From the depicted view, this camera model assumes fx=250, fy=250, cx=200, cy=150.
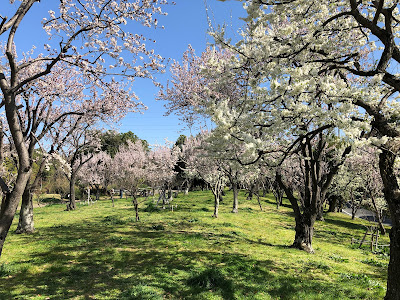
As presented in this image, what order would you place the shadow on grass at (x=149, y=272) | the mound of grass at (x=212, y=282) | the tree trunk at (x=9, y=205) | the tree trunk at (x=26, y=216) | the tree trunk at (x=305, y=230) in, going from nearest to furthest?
the tree trunk at (x=9, y=205)
the shadow on grass at (x=149, y=272)
the mound of grass at (x=212, y=282)
the tree trunk at (x=305, y=230)
the tree trunk at (x=26, y=216)

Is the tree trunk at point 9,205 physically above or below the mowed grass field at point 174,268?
above

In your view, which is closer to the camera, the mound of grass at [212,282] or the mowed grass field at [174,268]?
the mowed grass field at [174,268]

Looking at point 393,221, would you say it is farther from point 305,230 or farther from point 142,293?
point 142,293

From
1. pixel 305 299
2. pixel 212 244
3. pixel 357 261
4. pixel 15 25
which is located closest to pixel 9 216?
pixel 15 25

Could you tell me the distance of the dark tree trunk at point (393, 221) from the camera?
6.79 meters

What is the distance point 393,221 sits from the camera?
7.00 metres

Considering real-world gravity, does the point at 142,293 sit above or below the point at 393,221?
below

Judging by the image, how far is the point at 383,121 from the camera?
7.36 m

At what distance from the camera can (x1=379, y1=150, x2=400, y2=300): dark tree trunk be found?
6.79 metres

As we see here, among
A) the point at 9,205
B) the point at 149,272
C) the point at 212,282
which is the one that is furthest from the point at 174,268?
the point at 9,205

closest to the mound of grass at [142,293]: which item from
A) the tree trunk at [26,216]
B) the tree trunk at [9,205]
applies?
the tree trunk at [9,205]

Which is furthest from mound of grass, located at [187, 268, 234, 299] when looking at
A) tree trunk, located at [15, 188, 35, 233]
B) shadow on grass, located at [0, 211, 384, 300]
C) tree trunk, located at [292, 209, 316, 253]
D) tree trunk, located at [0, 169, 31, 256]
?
tree trunk, located at [15, 188, 35, 233]

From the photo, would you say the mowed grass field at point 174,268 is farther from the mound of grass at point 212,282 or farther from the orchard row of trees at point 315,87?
the orchard row of trees at point 315,87

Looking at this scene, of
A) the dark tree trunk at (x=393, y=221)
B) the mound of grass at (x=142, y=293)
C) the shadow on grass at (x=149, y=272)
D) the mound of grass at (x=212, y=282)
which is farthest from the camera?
the mound of grass at (x=212, y=282)
